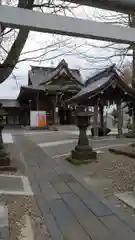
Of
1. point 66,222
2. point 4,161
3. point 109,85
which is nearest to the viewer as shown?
point 66,222

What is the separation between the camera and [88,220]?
4.04 metres

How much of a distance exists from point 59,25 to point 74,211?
2.87m

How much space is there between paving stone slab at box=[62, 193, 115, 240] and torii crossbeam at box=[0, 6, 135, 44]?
2.58m

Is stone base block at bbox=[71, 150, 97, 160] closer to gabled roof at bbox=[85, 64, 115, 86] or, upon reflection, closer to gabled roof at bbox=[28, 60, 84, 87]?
gabled roof at bbox=[85, 64, 115, 86]

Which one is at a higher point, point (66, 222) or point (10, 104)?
point (10, 104)

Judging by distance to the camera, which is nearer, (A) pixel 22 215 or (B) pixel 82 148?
(A) pixel 22 215

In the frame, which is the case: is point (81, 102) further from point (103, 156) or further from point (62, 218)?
point (62, 218)

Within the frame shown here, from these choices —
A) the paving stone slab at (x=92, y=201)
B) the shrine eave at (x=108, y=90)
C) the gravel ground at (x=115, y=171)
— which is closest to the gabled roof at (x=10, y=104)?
the shrine eave at (x=108, y=90)

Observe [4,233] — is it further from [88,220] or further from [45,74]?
[45,74]

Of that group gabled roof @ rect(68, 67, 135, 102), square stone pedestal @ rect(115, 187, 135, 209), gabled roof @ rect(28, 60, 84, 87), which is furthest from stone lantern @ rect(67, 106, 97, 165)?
gabled roof @ rect(28, 60, 84, 87)

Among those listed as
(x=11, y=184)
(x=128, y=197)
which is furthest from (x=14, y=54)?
(x=128, y=197)

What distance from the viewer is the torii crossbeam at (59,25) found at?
3195 mm

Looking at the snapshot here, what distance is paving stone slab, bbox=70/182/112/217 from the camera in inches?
173

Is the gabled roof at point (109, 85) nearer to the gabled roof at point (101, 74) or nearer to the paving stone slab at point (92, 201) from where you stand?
the gabled roof at point (101, 74)
